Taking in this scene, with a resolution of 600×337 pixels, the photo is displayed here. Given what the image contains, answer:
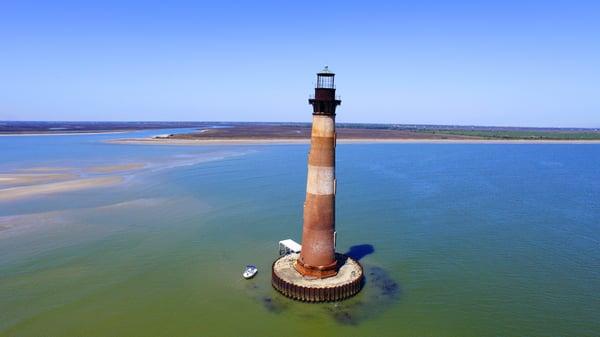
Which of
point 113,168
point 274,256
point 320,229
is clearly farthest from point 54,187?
point 320,229

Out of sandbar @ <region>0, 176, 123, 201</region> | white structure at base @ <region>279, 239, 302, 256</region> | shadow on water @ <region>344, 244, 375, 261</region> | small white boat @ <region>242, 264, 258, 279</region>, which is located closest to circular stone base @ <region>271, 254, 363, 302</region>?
small white boat @ <region>242, 264, 258, 279</region>

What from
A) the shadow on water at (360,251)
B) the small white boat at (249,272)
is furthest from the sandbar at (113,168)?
the shadow on water at (360,251)

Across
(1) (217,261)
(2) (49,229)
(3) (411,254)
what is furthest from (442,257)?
(2) (49,229)

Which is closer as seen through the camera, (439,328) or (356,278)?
(439,328)

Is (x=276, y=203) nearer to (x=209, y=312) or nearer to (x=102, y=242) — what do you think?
(x=102, y=242)

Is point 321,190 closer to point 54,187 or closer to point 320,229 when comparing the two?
point 320,229

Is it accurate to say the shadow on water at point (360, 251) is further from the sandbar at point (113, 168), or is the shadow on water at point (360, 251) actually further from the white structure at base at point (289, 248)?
the sandbar at point (113, 168)
